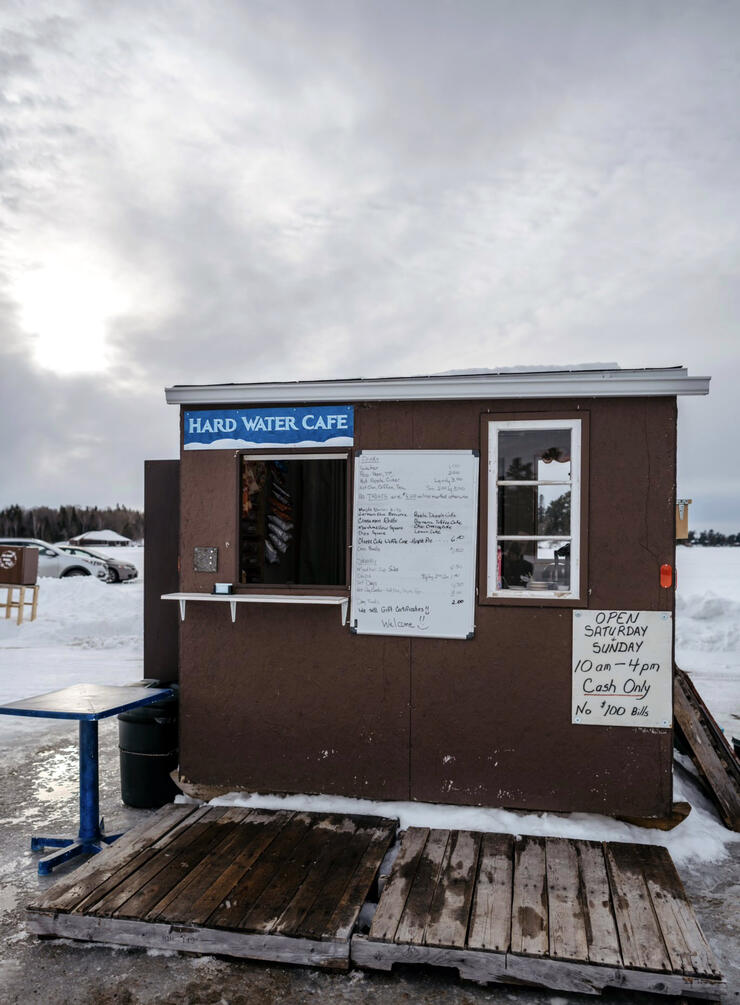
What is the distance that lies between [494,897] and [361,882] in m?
0.71

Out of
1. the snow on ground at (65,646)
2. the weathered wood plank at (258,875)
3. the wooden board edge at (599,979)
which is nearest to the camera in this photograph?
the wooden board edge at (599,979)

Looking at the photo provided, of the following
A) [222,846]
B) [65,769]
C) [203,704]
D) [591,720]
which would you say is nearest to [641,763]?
[591,720]

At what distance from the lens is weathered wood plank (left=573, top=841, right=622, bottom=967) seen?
335 cm

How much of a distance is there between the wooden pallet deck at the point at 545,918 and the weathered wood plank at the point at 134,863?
4.56ft

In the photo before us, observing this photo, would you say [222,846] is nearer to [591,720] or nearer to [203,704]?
[203,704]

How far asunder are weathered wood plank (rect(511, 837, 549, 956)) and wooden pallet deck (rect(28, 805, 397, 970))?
30.9 inches

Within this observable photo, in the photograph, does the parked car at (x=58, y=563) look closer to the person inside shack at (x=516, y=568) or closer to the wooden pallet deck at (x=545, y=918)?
the person inside shack at (x=516, y=568)

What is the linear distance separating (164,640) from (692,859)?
4278 millimetres

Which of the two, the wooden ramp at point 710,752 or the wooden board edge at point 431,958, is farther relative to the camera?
the wooden ramp at point 710,752

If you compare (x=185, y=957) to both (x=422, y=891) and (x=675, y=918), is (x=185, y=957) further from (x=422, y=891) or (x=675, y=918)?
(x=675, y=918)

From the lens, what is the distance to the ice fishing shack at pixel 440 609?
4996mm

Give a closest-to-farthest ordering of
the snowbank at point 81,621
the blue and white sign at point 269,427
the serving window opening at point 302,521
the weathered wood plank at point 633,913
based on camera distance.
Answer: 1. the weathered wood plank at point 633,913
2. the blue and white sign at point 269,427
3. the serving window opening at point 302,521
4. the snowbank at point 81,621

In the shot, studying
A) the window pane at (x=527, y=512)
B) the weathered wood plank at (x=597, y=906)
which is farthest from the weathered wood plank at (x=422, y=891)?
the window pane at (x=527, y=512)

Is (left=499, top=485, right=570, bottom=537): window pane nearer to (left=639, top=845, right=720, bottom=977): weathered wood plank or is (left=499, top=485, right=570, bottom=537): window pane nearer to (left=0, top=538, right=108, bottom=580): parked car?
(left=639, top=845, right=720, bottom=977): weathered wood plank
